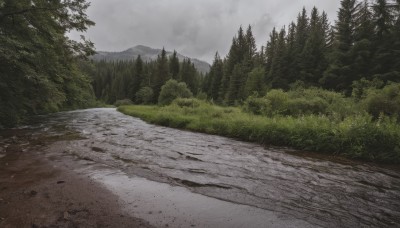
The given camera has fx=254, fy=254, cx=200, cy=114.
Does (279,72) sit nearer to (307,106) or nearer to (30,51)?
(307,106)

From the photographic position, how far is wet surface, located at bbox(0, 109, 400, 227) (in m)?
4.60

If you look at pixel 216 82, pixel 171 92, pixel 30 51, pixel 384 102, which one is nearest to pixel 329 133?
pixel 384 102

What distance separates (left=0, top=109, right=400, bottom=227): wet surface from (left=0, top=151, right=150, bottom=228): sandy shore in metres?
0.36

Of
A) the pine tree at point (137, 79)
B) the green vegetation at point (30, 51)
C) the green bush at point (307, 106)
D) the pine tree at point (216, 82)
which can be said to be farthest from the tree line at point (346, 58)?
the pine tree at point (137, 79)

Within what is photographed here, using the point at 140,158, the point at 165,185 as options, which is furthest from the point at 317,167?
the point at 140,158

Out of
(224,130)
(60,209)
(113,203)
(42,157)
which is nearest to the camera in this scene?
(60,209)

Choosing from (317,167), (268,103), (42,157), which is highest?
(268,103)

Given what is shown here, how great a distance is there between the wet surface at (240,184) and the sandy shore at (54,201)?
36cm

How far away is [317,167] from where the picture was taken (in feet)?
26.7

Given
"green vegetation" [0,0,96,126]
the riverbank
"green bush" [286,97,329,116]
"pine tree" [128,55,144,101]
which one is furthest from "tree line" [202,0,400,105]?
"pine tree" [128,55,144,101]

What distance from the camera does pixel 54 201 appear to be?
4.68 meters

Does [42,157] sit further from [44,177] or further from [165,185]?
[165,185]

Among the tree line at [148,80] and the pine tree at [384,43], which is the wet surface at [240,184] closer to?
the pine tree at [384,43]

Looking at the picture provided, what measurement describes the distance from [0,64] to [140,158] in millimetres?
9018
